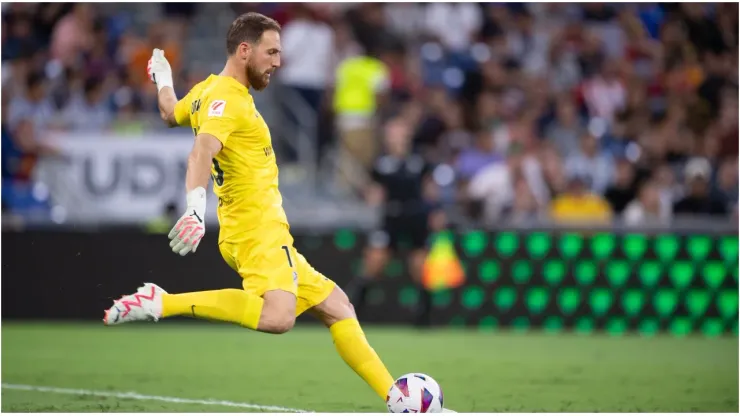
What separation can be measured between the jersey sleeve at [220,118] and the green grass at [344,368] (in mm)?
2019

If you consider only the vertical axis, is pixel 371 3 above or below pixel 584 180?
above

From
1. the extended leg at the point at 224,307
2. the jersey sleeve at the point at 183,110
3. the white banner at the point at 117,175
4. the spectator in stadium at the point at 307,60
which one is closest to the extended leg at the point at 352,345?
the extended leg at the point at 224,307

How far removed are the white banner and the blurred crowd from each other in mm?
324

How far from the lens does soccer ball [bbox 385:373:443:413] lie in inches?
258

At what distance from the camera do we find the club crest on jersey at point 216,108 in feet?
20.7

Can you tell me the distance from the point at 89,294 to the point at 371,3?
634 centimetres

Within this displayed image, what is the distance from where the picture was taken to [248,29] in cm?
652

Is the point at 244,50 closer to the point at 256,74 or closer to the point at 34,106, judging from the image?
the point at 256,74

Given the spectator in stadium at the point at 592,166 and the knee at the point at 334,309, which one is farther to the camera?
the spectator in stadium at the point at 592,166

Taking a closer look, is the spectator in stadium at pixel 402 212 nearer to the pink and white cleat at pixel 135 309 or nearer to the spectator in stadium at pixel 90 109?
the spectator in stadium at pixel 90 109

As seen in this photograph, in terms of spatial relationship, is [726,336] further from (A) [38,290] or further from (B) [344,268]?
(A) [38,290]

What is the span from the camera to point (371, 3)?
1780 centimetres

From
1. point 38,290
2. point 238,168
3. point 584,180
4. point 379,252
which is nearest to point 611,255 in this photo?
point 584,180

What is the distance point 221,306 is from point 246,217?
19.9 inches
